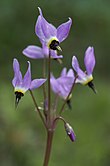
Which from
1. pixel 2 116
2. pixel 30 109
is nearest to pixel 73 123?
pixel 30 109

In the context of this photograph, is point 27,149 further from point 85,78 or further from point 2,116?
point 85,78

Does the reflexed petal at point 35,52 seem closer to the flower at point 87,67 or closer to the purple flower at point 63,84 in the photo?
the purple flower at point 63,84

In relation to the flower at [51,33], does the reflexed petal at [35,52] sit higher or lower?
lower

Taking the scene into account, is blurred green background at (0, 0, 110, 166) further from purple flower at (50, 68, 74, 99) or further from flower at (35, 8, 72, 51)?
A: flower at (35, 8, 72, 51)

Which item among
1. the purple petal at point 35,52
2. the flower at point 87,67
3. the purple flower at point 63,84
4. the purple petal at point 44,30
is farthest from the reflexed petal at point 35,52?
the purple petal at point 44,30

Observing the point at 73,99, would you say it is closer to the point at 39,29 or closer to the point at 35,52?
the point at 35,52

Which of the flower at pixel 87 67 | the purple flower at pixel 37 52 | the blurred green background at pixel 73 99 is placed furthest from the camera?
the blurred green background at pixel 73 99

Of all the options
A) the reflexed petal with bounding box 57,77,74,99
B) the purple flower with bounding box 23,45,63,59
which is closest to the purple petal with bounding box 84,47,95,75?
the reflexed petal with bounding box 57,77,74,99

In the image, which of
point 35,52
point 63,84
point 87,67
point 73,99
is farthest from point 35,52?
point 73,99
